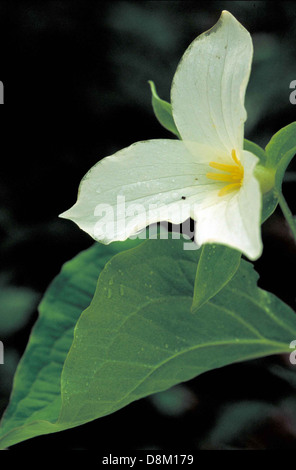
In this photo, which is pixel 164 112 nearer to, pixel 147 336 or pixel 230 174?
pixel 230 174

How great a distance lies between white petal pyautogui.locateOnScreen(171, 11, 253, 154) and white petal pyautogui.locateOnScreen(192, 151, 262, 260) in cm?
4

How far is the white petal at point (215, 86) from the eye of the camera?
40 cm

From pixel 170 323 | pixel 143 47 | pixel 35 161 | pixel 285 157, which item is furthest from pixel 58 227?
pixel 285 157

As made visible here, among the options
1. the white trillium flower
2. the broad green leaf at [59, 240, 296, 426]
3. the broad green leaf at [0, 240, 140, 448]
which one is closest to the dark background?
the broad green leaf at [0, 240, 140, 448]

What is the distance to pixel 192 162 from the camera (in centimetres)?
47

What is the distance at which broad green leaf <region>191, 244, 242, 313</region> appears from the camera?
405 mm

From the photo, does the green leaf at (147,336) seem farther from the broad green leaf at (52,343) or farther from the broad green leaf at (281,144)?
the broad green leaf at (281,144)

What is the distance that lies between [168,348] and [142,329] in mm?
33

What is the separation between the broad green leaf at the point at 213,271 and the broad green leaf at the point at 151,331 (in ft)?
0.28

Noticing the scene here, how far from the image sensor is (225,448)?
2.43ft

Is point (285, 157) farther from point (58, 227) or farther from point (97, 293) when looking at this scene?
point (58, 227)

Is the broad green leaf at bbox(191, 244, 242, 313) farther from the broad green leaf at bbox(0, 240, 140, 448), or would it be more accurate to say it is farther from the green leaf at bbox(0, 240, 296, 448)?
the broad green leaf at bbox(0, 240, 140, 448)

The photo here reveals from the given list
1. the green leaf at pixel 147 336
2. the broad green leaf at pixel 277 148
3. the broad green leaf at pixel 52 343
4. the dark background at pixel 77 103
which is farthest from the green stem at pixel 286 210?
the dark background at pixel 77 103

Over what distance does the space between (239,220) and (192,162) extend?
13 centimetres
